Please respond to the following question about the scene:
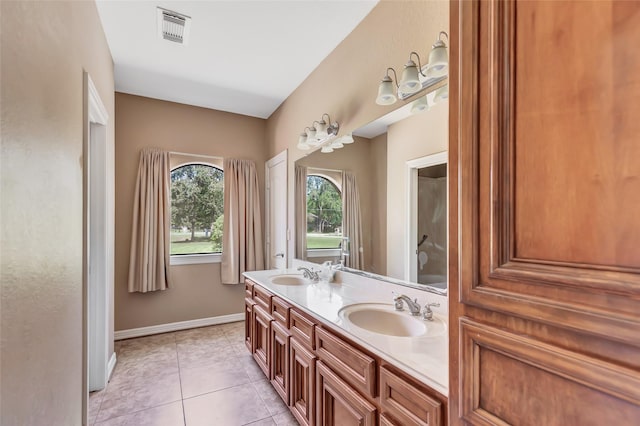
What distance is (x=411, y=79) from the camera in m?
1.55

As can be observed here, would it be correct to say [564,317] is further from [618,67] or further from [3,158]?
[3,158]

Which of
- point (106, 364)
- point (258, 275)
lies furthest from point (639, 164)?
point (106, 364)

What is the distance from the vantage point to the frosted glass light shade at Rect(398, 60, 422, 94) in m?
1.54

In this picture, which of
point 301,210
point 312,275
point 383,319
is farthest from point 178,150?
point 383,319

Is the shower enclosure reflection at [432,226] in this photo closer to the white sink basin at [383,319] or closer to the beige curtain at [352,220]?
the white sink basin at [383,319]

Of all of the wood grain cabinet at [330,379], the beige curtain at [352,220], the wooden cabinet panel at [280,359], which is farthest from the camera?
the beige curtain at [352,220]

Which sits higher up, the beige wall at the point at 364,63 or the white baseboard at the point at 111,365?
the beige wall at the point at 364,63

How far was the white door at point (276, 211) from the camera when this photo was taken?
3.46 meters

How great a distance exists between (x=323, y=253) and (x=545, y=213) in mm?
2246

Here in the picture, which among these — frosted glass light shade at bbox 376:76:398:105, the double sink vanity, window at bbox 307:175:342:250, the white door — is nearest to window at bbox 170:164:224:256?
the white door

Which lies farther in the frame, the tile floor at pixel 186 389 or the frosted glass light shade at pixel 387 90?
the tile floor at pixel 186 389

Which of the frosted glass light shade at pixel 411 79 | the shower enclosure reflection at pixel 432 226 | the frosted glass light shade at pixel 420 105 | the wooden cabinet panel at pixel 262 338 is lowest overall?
the wooden cabinet panel at pixel 262 338

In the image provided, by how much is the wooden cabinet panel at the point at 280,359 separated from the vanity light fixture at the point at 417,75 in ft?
5.46

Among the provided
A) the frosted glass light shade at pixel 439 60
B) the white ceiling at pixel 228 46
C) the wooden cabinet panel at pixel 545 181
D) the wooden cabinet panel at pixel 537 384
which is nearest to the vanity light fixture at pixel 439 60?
the frosted glass light shade at pixel 439 60
